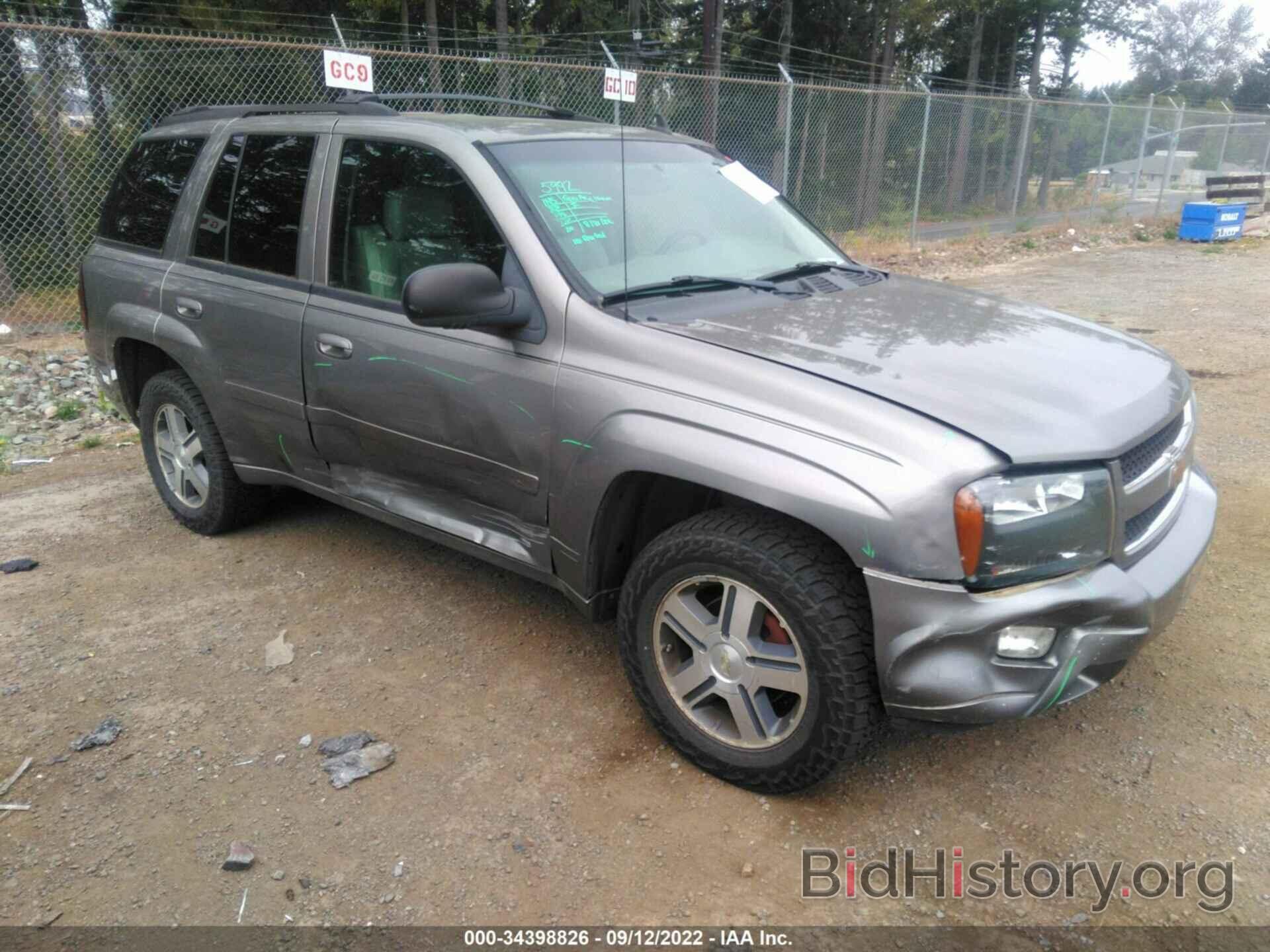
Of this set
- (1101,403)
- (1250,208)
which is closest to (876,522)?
(1101,403)

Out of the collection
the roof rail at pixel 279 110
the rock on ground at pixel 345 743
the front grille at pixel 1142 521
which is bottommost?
the rock on ground at pixel 345 743

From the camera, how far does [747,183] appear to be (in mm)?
3871

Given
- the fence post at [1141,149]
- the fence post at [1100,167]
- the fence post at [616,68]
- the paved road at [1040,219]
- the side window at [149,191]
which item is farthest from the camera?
the fence post at [1141,149]

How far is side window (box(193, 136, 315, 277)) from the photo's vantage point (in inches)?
145

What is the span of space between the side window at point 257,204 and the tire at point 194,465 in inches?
26.8

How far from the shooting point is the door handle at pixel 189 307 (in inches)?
157

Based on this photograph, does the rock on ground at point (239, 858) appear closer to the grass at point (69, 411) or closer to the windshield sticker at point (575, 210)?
the windshield sticker at point (575, 210)

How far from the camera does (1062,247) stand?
17.7 metres

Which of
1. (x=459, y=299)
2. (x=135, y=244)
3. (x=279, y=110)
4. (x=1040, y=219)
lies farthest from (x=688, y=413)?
(x=1040, y=219)

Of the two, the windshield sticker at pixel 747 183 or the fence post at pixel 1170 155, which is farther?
the fence post at pixel 1170 155

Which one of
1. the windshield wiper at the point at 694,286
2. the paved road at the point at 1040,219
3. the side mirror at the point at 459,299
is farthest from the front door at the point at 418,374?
the paved road at the point at 1040,219

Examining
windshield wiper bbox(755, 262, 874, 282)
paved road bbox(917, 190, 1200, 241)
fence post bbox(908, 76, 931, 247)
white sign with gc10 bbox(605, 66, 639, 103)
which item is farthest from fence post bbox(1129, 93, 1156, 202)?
windshield wiper bbox(755, 262, 874, 282)

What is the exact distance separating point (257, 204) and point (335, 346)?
0.84m

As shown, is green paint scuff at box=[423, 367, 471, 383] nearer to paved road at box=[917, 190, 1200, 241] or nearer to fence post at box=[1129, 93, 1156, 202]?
paved road at box=[917, 190, 1200, 241]
